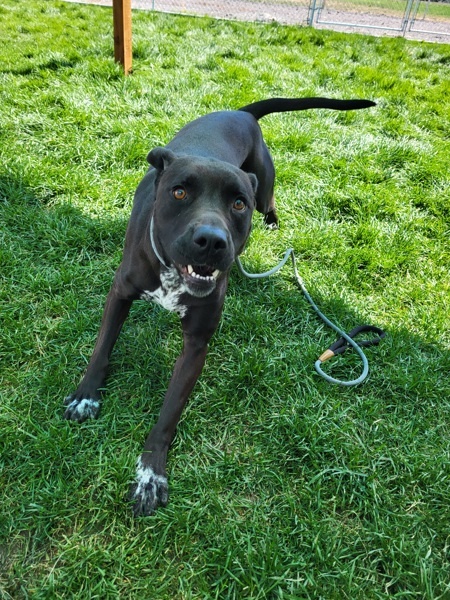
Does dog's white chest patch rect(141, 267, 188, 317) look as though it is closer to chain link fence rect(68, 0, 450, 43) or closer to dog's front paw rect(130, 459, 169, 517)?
dog's front paw rect(130, 459, 169, 517)

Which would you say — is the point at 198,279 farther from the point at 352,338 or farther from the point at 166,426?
the point at 352,338

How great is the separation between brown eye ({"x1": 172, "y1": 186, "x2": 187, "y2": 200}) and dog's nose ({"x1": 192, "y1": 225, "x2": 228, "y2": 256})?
0.28 m

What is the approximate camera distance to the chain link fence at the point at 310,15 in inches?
439

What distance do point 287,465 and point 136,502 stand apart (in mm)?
715

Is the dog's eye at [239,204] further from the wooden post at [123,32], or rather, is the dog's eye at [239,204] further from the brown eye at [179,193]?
the wooden post at [123,32]

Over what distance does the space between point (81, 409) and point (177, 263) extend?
855mm

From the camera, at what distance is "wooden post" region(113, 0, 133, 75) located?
5.42 meters

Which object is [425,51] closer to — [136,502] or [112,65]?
[112,65]

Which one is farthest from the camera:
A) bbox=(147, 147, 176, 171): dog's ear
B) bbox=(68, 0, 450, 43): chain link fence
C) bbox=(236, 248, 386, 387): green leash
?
bbox=(68, 0, 450, 43): chain link fence

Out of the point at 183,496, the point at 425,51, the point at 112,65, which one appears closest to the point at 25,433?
the point at 183,496

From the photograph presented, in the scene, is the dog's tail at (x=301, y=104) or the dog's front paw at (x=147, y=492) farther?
the dog's tail at (x=301, y=104)

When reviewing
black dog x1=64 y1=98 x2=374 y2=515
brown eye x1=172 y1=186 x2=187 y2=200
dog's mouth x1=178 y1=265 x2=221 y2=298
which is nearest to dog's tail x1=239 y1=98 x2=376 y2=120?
black dog x1=64 y1=98 x2=374 y2=515

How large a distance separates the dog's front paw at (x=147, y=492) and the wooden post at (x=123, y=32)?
5053mm

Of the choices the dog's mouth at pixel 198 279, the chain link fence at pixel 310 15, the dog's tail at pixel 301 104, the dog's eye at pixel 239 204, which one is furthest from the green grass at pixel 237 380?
the chain link fence at pixel 310 15
